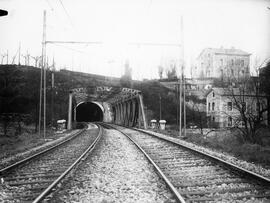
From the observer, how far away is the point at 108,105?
157 ft

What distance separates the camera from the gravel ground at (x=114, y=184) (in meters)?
4.08

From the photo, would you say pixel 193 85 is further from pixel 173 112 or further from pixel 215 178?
pixel 215 178

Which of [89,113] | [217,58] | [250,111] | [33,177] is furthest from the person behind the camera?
[217,58]

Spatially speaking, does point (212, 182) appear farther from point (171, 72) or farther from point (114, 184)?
point (171, 72)

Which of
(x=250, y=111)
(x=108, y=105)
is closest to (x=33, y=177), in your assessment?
(x=250, y=111)

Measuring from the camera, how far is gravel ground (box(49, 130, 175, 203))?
408 cm

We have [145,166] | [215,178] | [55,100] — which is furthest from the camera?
[55,100]

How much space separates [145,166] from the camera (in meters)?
6.36

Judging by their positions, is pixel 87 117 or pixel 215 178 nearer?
pixel 215 178

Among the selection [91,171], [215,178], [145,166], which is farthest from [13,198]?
[215,178]

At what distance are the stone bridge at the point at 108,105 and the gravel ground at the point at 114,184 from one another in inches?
574

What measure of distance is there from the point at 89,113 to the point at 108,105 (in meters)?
13.1

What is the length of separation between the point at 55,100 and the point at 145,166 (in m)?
41.6

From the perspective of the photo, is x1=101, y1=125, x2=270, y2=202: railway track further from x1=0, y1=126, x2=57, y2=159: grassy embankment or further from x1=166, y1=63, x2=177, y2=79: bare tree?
x1=166, y1=63, x2=177, y2=79: bare tree
